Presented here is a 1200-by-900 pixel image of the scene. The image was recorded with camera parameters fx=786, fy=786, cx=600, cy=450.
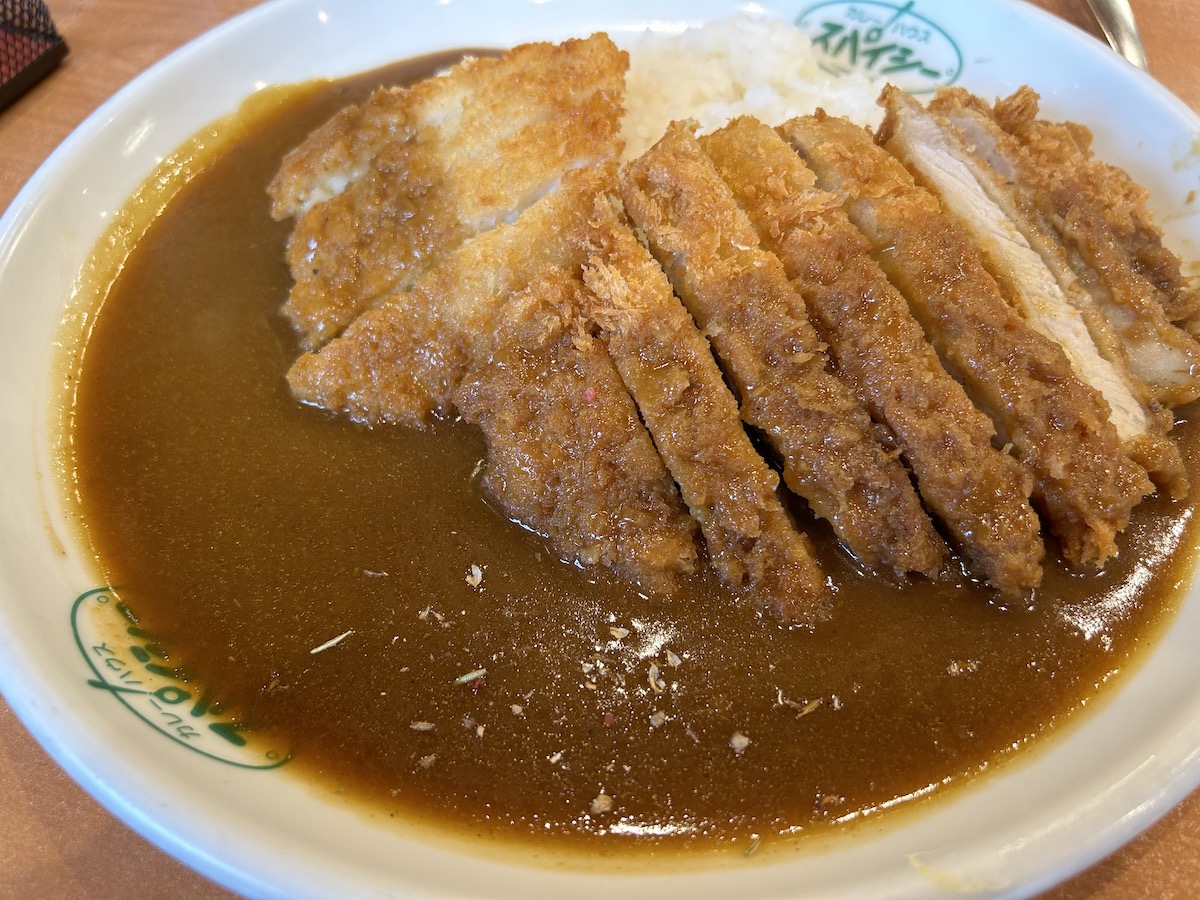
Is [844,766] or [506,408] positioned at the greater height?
[506,408]

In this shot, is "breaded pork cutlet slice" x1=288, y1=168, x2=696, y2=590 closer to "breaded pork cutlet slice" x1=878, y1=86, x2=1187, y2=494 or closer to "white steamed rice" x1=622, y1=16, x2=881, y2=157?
"white steamed rice" x1=622, y1=16, x2=881, y2=157

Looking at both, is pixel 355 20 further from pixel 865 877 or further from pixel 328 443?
pixel 865 877

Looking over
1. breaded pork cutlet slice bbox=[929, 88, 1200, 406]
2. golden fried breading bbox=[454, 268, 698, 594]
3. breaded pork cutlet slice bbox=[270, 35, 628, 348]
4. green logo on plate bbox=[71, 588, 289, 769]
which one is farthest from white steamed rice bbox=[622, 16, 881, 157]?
green logo on plate bbox=[71, 588, 289, 769]

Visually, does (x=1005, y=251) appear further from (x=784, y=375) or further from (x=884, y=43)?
(x=884, y=43)

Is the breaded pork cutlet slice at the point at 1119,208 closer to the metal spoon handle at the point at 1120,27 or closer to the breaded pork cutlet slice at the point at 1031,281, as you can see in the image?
the breaded pork cutlet slice at the point at 1031,281

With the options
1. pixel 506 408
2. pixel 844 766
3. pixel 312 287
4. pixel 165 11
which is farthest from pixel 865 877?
pixel 165 11
